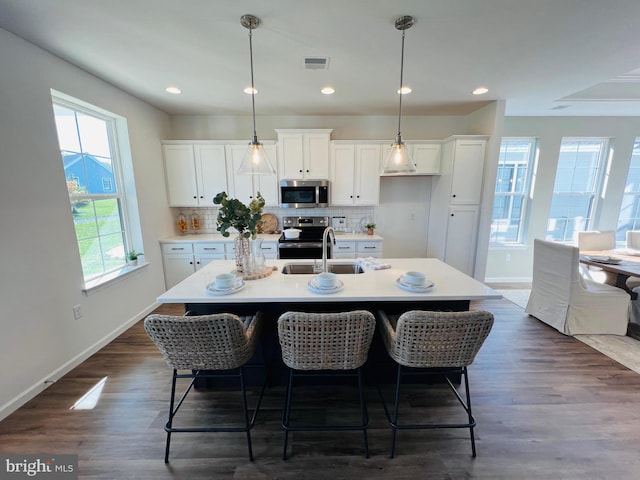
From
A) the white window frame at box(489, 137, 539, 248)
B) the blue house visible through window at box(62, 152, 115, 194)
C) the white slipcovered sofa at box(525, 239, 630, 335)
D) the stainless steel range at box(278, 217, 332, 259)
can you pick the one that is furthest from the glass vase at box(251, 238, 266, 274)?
the white window frame at box(489, 137, 539, 248)

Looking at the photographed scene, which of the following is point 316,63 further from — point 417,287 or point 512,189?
point 512,189

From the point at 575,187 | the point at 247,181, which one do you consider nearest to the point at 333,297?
the point at 247,181

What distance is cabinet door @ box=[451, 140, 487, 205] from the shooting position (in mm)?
3553

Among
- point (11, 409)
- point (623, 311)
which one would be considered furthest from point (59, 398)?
point (623, 311)

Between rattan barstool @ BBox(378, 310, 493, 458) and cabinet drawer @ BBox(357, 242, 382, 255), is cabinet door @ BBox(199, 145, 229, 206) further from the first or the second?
rattan barstool @ BBox(378, 310, 493, 458)

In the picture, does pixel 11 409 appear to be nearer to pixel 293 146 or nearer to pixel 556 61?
pixel 293 146

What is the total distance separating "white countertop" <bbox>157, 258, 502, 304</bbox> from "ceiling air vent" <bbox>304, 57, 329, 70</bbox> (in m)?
1.91

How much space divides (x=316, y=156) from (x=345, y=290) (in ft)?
8.65

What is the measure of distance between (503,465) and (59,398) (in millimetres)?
3094

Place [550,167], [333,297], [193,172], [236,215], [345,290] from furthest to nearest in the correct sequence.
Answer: [550,167]
[193,172]
[236,215]
[345,290]
[333,297]

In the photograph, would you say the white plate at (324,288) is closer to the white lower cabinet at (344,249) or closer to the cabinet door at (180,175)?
the white lower cabinet at (344,249)

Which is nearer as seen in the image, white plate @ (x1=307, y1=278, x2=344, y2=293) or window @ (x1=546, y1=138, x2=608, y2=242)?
white plate @ (x1=307, y1=278, x2=344, y2=293)

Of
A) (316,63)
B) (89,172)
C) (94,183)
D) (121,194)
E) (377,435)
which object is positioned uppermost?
(316,63)

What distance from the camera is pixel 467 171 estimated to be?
11.9ft
